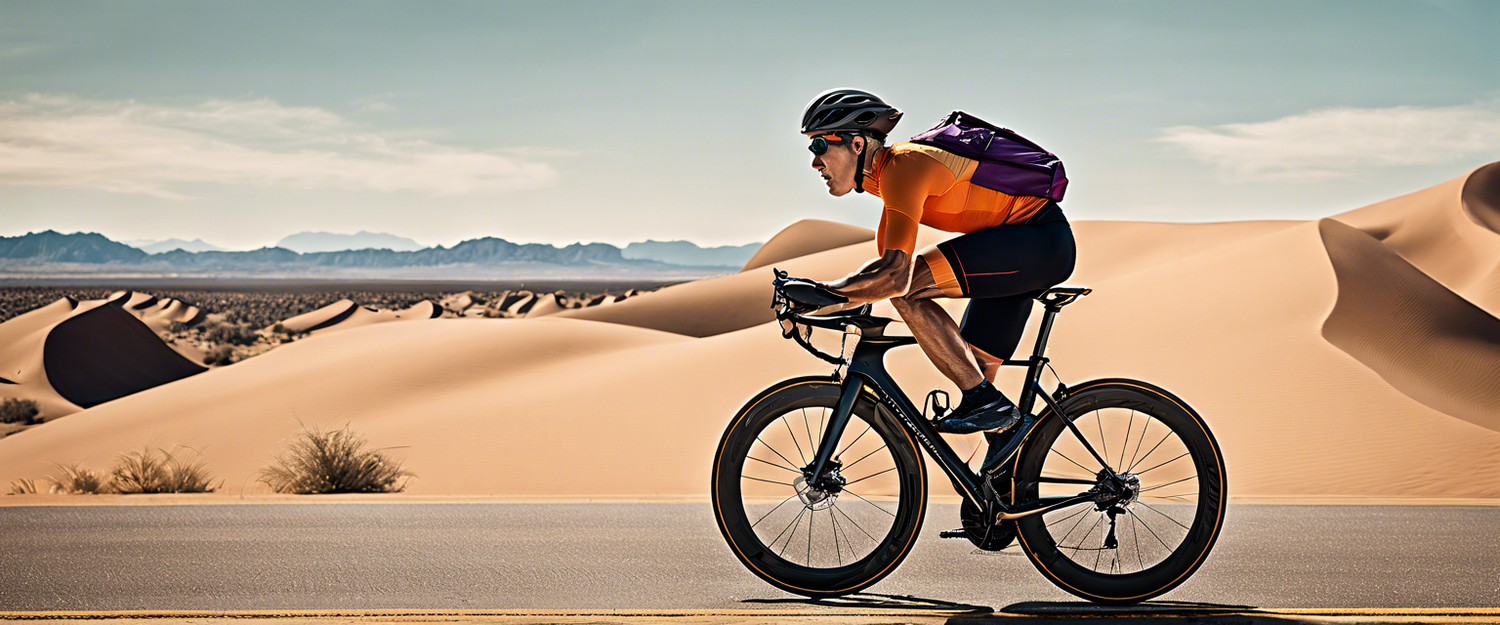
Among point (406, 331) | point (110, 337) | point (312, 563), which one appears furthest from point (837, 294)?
point (110, 337)

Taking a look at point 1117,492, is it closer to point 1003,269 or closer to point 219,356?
point 1003,269

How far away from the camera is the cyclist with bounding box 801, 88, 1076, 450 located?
4.01 metres

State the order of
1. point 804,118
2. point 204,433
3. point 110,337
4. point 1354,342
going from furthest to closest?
point 110,337 < point 204,433 < point 1354,342 < point 804,118

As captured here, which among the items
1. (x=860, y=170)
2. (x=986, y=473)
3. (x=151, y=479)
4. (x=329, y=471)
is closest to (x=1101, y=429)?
(x=986, y=473)

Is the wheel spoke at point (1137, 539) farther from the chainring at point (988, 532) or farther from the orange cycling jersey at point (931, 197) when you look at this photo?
the orange cycling jersey at point (931, 197)

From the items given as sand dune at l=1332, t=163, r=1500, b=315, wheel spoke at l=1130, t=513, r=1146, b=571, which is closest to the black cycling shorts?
wheel spoke at l=1130, t=513, r=1146, b=571

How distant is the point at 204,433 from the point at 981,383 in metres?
18.8

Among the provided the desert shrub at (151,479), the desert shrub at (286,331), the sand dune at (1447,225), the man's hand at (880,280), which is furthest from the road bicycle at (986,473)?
the desert shrub at (286,331)

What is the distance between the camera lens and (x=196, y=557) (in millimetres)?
5312

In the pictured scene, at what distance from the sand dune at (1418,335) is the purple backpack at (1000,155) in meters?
14.0

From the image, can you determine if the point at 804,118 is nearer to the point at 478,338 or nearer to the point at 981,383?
the point at 981,383

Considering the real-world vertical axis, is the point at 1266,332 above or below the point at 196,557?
above

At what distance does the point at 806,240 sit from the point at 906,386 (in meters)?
106

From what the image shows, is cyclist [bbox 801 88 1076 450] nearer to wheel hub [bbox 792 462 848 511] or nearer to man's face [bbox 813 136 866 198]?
man's face [bbox 813 136 866 198]
